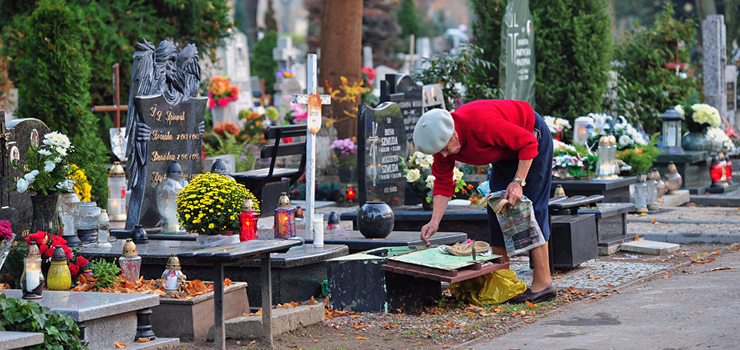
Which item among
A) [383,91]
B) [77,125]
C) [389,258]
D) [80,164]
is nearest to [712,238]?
[383,91]

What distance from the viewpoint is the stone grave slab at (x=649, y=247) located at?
8.78m

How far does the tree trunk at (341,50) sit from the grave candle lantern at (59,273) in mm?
10320

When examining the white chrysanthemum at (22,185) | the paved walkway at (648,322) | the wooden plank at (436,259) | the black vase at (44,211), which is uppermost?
the white chrysanthemum at (22,185)

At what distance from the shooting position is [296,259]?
6.67 m

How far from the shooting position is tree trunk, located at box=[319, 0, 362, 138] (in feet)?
53.4

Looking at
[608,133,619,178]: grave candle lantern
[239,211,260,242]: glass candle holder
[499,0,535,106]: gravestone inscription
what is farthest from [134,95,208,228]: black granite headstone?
[499,0,535,106]: gravestone inscription

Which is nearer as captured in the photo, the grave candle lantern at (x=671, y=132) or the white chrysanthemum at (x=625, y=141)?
the white chrysanthemum at (x=625, y=141)

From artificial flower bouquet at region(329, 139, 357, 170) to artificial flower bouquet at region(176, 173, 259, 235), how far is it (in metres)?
Answer: 8.30

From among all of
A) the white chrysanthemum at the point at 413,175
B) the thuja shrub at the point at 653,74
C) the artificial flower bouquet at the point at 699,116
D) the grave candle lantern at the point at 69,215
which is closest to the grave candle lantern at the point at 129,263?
the grave candle lantern at the point at 69,215

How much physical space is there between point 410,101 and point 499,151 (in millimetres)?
5593

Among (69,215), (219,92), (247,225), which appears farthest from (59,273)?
(219,92)

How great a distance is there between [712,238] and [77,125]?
7793 millimetres

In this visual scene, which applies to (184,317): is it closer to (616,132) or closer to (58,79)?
(58,79)

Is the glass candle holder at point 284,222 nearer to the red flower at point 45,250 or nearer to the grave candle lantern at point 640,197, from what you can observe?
the red flower at point 45,250
